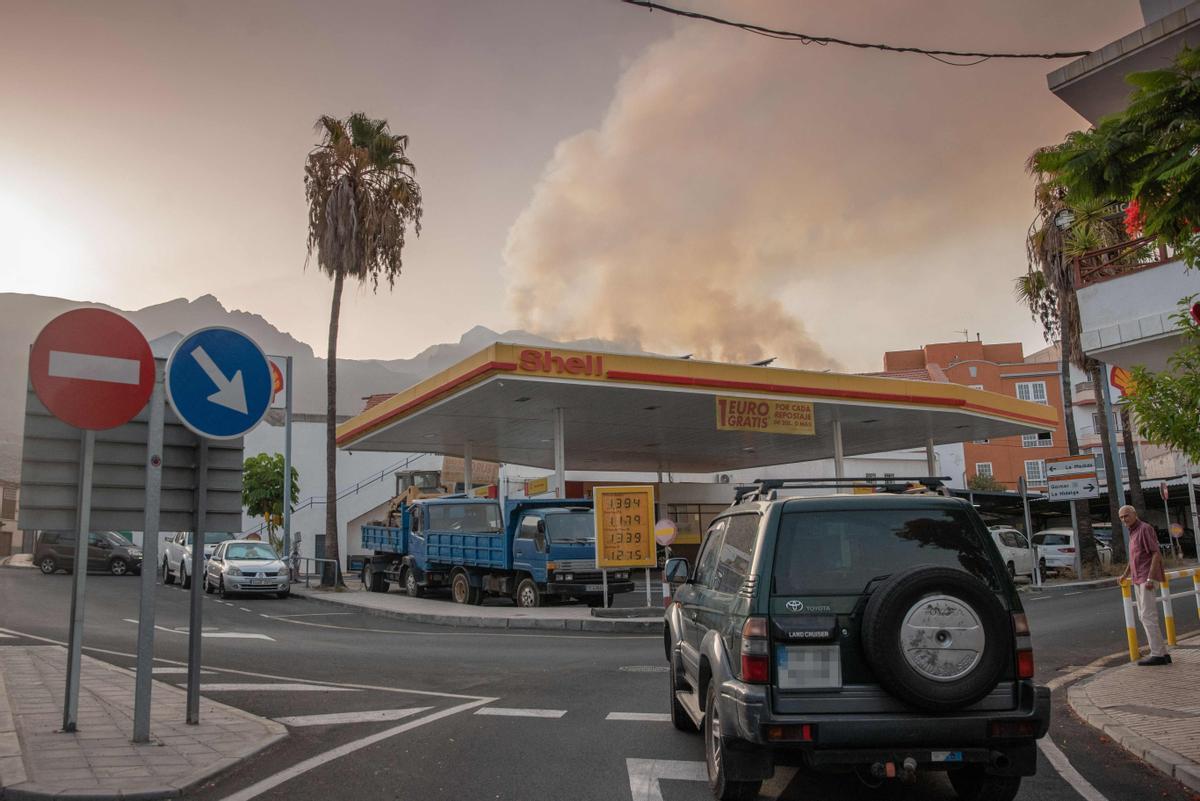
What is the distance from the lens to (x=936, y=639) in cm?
464

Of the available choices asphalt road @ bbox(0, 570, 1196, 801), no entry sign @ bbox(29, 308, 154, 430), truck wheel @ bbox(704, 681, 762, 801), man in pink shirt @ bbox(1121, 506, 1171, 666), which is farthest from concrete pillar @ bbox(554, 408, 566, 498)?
truck wheel @ bbox(704, 681, 762, 801)

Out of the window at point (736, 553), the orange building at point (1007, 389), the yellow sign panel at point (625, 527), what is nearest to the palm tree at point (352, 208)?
the yellow sign panel at point (625, 527)

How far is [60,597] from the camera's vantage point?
76.9ft

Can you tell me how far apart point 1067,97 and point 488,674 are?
11836mm

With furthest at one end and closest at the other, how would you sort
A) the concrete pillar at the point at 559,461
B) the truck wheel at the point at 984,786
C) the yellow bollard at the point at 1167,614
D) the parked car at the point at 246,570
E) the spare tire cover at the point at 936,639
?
the parked car at the point at 246,570, the concrete pillar at the point at 559,461, the yellow bollard at the point at 1167,614, the truck wheel at the point at 984,786, the spare tire cover at the point at 936,639

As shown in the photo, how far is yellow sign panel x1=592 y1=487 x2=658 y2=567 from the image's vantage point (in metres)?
18.4

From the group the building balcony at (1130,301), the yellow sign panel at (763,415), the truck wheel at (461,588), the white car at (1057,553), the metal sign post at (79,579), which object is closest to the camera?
the metal sign post at (79,579)

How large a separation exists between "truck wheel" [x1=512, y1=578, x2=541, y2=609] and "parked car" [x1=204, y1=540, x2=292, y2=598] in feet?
27.2

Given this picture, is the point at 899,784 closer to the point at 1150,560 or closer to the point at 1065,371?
the point at 1150,560

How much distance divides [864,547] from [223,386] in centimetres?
481

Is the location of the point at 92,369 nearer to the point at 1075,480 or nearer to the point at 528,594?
the point at 528,594

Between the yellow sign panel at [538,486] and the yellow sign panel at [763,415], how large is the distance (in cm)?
534

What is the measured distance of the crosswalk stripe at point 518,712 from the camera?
8.18 meters

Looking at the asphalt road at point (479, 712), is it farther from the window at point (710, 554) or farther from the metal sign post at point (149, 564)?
the window at point (710, 554)
